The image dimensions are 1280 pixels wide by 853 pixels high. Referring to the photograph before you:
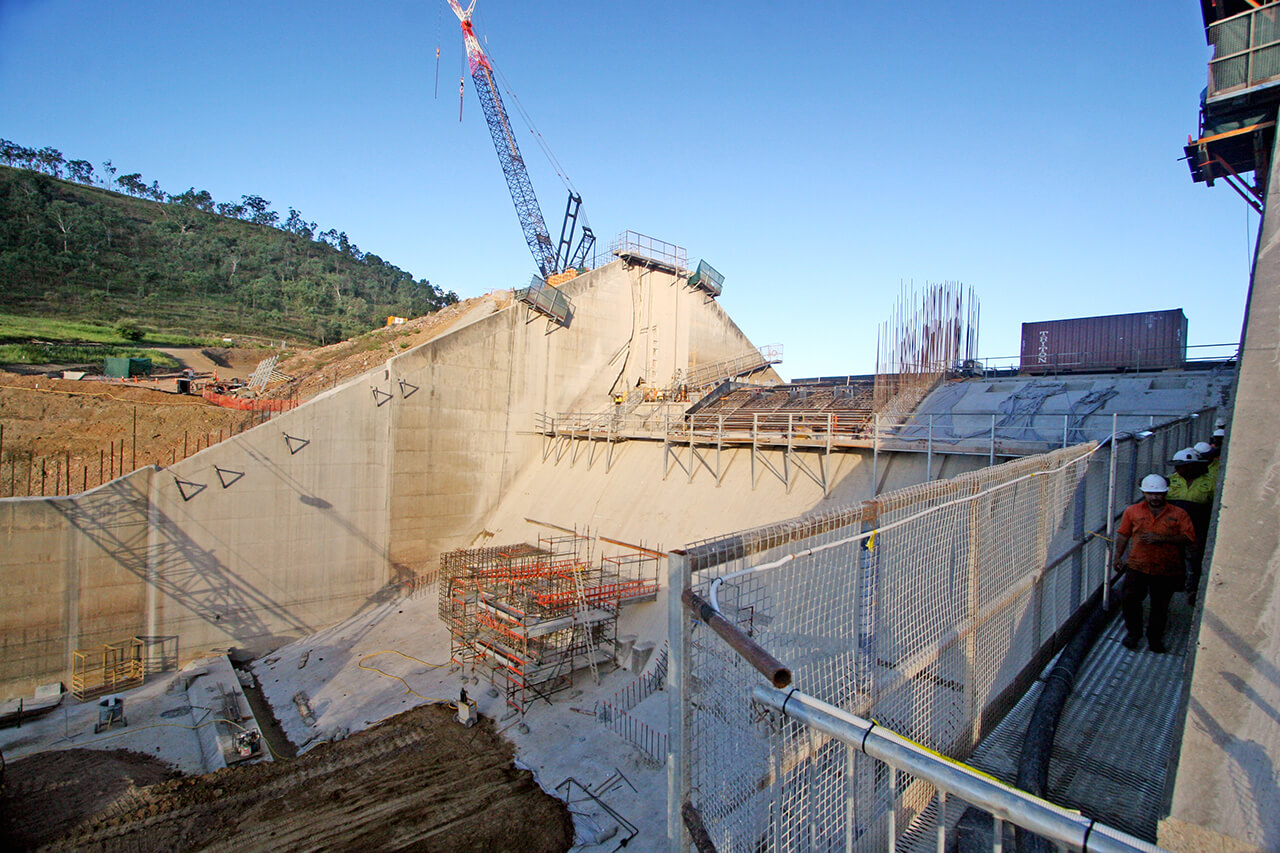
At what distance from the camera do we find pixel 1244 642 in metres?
2.38

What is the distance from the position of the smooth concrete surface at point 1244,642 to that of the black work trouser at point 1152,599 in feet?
13.0

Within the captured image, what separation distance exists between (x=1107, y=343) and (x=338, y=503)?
23408mm

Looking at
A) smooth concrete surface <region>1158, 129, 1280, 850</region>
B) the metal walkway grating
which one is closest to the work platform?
the metal walkway grating

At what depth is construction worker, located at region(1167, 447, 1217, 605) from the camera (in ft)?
22.4

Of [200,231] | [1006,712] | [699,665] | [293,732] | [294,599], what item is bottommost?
[293,732]

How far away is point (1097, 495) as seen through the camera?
7.56m

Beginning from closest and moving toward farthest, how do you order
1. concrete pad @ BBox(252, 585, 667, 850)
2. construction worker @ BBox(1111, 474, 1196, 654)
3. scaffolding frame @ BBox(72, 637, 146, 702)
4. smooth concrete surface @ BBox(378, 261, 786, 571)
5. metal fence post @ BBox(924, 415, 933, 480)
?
construction worker @ BBox(1111, 474, 1196, 654)
concrete pad @ BBox(252, 585, 667, 850)
metal fence post @ BBox(924, 415, 933, 480)
scaffolding frame @ BBox(72, 637, 146, 702)
smooth concrete surface @ BBox(378, 261, 786, 571)

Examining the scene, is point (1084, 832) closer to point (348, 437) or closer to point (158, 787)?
point (158, 787)

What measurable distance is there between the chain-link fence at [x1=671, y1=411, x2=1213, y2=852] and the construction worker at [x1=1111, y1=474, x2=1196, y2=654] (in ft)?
6.20

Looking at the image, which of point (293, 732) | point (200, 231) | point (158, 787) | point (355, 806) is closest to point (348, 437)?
point (293, 732)

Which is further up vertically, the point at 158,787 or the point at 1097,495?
the point at 1097,495

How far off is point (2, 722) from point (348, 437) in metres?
9.46

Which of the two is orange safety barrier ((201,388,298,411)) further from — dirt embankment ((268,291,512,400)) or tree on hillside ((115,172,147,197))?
tree on hillside ((115,172,147,197))

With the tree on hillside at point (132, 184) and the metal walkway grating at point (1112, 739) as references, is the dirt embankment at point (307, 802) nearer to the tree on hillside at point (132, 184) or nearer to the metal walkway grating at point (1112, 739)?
the metal walkway grating at point (1112, 739)
